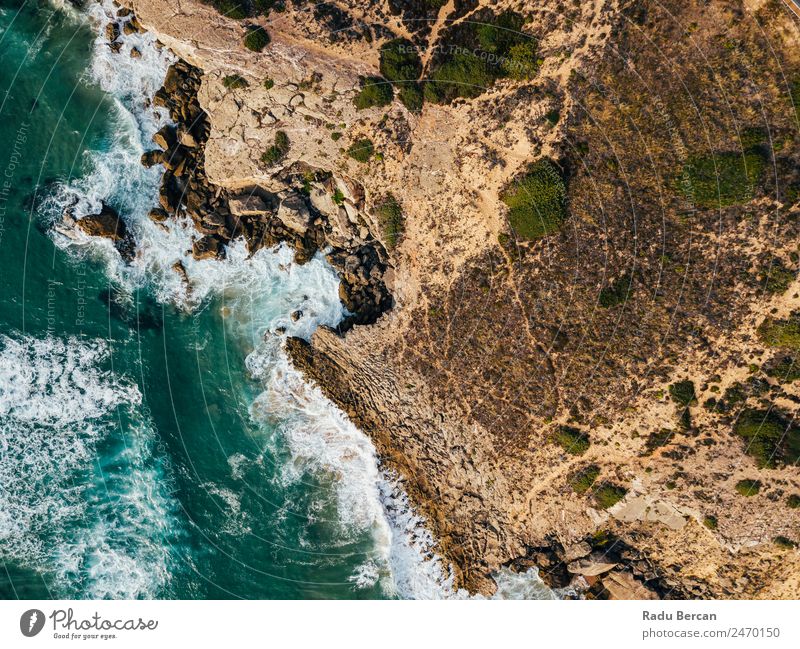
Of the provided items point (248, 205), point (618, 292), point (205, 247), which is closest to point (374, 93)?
point (248, 205)

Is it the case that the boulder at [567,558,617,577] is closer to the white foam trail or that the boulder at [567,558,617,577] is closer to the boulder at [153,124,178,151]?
the white foam trail

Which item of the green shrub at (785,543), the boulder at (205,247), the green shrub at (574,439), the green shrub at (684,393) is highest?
the boulder at (205,247)

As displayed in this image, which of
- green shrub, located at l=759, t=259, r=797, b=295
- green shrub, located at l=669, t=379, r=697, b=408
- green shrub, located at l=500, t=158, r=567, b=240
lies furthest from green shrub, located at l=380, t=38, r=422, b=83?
green shrub, located at l=669, t=379, r=697, b=408

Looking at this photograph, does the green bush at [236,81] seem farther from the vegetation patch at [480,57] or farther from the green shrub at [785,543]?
the green shrub at [785,543]

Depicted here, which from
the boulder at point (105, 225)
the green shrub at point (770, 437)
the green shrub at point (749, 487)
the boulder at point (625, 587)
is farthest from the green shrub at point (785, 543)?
the boulder at point (105, 225)

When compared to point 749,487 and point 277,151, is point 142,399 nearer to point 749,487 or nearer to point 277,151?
point 277,151
